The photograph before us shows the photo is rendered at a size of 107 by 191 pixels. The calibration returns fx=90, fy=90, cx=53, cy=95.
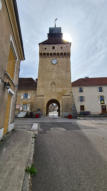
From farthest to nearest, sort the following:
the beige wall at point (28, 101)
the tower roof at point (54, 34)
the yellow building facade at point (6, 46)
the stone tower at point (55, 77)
A: the tower roof at point (54, 34), the beige wall at point (28, 101), the stone tower at point (55, 77), the yellow building facade at point (6, 46)

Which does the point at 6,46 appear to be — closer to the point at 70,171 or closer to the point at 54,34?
the point at 70,171

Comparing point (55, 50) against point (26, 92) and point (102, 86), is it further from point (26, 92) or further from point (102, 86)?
point (102, 86)

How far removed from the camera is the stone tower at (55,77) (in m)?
20.0

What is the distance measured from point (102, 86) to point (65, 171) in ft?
88.6

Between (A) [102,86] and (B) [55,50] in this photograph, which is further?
(A) [102,86]

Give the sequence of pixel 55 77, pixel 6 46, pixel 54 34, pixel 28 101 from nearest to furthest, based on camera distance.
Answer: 1. pixel 6 46
2. pixel 55 77
3. pixel 28 101
4. pixel 54 34

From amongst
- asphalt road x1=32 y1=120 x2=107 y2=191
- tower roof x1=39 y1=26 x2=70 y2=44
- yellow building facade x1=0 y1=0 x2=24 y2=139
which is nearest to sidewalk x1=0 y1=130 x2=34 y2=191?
asphalt road x1=32 y1=120 x2=107 y2=191

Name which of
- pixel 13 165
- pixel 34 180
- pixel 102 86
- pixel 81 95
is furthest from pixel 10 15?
pixel 102 86

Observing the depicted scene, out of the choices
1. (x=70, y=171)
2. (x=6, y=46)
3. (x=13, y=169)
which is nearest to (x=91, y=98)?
(x=6, y=46)

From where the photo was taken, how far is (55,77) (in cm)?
2141

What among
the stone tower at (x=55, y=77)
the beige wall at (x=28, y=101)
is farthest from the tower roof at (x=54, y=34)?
the beige wall at (x=28, y=101)

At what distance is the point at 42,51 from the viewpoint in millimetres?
23000

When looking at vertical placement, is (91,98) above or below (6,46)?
below

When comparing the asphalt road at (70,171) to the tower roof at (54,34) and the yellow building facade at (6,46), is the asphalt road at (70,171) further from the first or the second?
the tower roof at (54,34)
